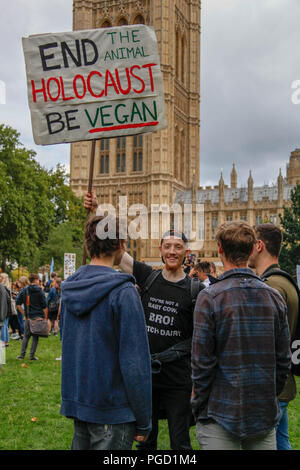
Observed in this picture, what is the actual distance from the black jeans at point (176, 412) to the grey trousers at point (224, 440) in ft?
3.59

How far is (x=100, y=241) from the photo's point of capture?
272 centimetres

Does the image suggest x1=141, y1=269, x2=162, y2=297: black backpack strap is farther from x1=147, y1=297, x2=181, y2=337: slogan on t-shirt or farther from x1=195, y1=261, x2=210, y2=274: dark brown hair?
x1=195, y1=261, x2=210, y2=274: dark brown hair

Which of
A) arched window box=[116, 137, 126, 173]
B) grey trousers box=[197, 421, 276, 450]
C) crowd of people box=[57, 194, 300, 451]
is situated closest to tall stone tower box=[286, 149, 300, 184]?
arched window box=[116, 137, 126, 173]

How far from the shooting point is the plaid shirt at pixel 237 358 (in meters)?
2.50

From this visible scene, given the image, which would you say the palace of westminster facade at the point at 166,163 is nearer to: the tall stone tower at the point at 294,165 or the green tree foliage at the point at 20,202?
the tall stone tower at the point at 294,165

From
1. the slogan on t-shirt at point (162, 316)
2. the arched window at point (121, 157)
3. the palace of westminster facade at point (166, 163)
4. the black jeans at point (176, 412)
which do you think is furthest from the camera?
the arched window at point (121, 157)

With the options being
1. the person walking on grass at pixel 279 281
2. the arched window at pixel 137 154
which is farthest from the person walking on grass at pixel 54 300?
the arched window at pixel 137 154

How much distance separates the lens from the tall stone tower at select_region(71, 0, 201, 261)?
53125 millimetres

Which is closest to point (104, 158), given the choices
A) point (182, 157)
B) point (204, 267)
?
point (182, 157)

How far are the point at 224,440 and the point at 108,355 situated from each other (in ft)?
2.26

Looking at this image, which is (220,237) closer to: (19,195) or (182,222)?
(19,195)

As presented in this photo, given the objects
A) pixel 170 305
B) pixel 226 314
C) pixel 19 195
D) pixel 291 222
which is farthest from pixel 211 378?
pixel 19 195

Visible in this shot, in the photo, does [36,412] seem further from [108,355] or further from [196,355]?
[196,355]

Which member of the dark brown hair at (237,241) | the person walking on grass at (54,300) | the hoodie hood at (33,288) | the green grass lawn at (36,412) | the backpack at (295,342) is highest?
the dark brown hair at (237,241)
